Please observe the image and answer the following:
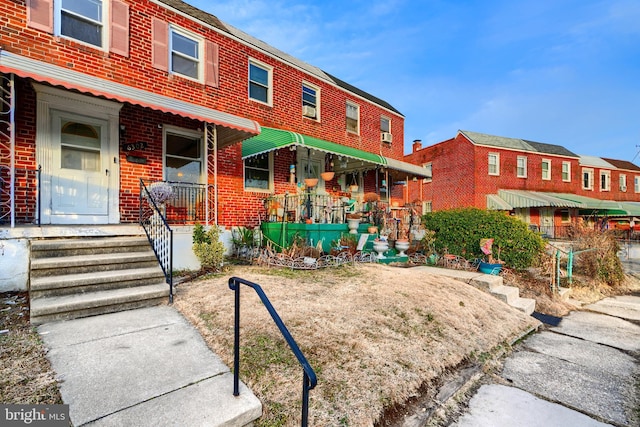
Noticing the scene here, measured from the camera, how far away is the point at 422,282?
5.76m

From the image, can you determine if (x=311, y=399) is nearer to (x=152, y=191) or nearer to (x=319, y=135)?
(x=152, y=191)

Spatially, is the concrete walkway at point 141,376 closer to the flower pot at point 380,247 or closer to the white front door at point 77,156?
the white front door at point 77,156

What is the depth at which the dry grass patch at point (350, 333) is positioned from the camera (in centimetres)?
251

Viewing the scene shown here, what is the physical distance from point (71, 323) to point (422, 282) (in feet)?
18.2

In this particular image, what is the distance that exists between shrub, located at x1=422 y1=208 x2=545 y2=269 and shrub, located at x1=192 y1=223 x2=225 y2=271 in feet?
20.8

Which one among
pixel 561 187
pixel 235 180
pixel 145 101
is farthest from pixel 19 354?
pixel 561 187

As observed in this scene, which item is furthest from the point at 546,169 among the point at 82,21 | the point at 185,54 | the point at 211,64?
the point at 82,21

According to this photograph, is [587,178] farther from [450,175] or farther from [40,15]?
[40,15]

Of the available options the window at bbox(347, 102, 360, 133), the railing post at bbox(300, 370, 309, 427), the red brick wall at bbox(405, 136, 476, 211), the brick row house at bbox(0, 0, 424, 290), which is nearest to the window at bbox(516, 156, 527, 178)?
the red brick wall at bbox(405, 136, 476, 211)

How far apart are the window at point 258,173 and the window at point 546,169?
2329 centimetres

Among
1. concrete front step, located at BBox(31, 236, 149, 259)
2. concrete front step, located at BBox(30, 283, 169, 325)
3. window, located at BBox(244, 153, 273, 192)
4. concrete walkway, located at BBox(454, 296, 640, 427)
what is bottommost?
concrete walkway, located at BBox(454, 296, 640, 427)

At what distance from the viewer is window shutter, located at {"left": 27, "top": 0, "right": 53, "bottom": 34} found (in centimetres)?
582

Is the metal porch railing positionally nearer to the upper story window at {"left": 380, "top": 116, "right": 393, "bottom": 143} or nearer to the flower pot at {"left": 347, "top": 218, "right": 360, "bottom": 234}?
the flower pot at {"left": 347, "top": 218, "right": 360, "bottom": 234}

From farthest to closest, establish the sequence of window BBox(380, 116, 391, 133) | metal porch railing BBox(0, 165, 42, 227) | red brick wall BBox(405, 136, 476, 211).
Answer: red brick wall BBox(405, 136, 476, 211), window BBox(380, 116, 391, 133), metal porch railing BBox(0, 165, 42, 227)
